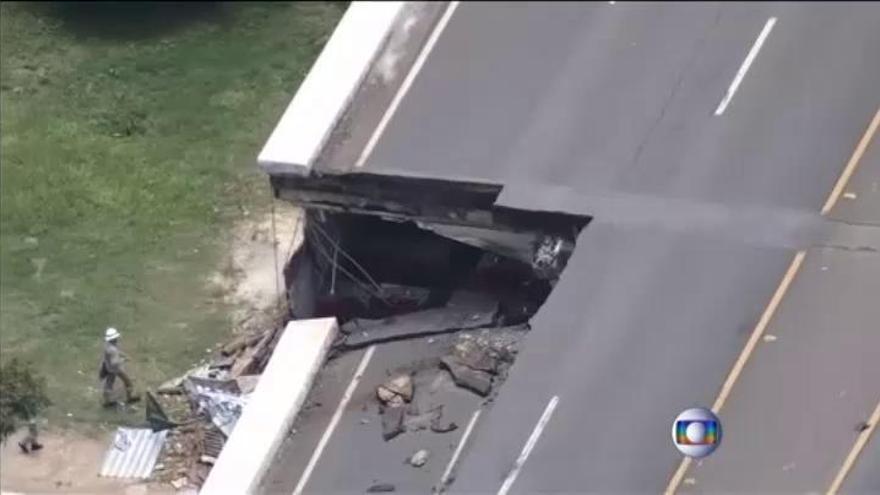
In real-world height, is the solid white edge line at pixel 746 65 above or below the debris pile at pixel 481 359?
above

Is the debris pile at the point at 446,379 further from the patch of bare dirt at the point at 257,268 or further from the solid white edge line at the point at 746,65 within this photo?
the patch of bare dirt at the point at 257,268

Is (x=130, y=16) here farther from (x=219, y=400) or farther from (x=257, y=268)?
(x=219, y=400)

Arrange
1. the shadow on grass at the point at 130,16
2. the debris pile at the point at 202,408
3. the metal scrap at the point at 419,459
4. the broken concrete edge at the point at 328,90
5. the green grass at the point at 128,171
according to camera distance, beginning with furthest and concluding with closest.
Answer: the shadow on grass at the point at 130,16, the green grass at the point at 128,171, the debris pile at the point at 202,408, the broken concrete edge at the point at 328,90, the metal scrap at the point at 419,459

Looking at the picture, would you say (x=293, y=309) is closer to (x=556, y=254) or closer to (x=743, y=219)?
(x=556, y=254)

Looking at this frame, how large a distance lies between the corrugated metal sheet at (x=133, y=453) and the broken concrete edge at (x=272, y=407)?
5.19ft

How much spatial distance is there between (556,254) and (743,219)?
2.09 m

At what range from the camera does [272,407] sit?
2123 cm

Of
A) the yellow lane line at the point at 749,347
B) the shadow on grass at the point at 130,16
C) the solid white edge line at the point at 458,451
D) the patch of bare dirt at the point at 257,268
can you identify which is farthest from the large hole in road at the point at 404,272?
the shadow on grass at the point at 130,16

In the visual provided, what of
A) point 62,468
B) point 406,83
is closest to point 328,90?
point 406,83

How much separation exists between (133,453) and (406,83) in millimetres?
5387

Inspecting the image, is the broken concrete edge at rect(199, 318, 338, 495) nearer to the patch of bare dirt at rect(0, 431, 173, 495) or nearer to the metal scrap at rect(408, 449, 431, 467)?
the metal scrap at rect(408, 449, 431, 467)

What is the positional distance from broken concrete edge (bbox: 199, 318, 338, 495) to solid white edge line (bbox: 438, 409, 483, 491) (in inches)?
79.0

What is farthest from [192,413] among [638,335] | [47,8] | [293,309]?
[47,8]

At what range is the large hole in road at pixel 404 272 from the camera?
2227 cm
